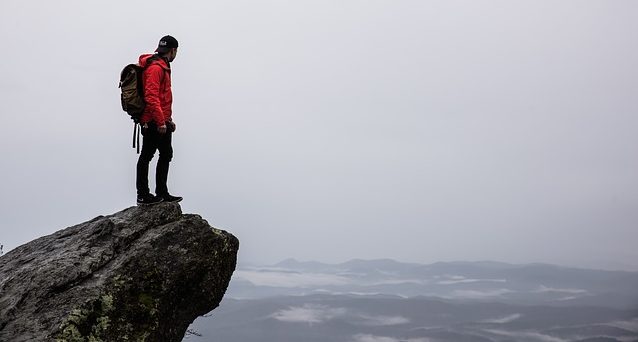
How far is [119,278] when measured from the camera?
40.1ft

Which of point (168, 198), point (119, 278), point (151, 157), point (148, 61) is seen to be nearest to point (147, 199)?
point (168, 198)

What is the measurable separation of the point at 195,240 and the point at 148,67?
4293 mm

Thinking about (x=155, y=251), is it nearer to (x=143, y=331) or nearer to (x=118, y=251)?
(x=118, y=251)

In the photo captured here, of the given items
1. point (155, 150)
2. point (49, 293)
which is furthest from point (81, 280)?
point (155, 150)

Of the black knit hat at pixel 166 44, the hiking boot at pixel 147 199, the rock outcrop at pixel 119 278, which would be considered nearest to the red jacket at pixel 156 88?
the black knit hat at pixel 166 44

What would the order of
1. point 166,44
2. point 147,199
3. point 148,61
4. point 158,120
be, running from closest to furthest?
point 158,120
point 148,61
point 166,44
point 147,199

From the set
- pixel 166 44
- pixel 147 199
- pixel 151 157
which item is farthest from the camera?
pixel 147 199

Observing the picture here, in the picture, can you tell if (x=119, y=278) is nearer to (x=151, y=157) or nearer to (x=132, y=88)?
(x=151, y=157)

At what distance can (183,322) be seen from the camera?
14117 mm

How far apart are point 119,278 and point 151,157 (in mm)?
3244

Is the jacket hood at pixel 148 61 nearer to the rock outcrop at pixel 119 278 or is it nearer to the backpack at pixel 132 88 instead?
the backpack at pixel 132 88

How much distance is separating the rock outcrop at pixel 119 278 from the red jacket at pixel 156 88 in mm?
2520

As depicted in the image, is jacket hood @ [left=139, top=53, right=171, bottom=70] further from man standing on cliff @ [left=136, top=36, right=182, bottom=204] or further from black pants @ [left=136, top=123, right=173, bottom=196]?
black pants @ [left=136, top=123, right=173, bottom=196]

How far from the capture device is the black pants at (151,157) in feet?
44.8
